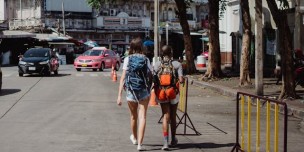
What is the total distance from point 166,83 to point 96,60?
28.7 meters

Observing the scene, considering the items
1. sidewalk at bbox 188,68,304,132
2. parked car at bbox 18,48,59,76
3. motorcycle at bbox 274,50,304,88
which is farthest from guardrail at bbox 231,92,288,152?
parked car at bbox 18,48,59,76

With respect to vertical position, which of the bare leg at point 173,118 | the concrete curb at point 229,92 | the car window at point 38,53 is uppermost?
the car window at point 38,53

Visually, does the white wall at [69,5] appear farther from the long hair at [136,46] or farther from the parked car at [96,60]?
the long hair at [136,46]

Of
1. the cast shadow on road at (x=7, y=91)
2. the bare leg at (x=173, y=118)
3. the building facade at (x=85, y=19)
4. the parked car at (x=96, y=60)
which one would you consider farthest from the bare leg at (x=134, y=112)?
the building facade at (x=85, y=19)

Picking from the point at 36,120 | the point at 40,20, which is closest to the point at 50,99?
the point at 36,120

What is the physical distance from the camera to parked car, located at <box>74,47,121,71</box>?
A: 121 feet

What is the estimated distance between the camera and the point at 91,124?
457 inches

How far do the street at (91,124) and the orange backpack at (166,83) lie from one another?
0.87 m

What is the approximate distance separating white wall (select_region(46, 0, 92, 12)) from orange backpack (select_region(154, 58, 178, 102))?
194ft

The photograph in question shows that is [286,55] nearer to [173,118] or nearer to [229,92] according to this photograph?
[229,92]

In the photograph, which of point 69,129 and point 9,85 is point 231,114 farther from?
point 9,85

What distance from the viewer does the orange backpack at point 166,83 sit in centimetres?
889

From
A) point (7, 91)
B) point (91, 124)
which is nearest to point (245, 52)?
point (7, 91)

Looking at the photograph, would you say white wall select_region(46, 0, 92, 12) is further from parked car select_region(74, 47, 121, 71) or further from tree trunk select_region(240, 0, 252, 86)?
tree trunk select_region(240, 0, 252, 86)
